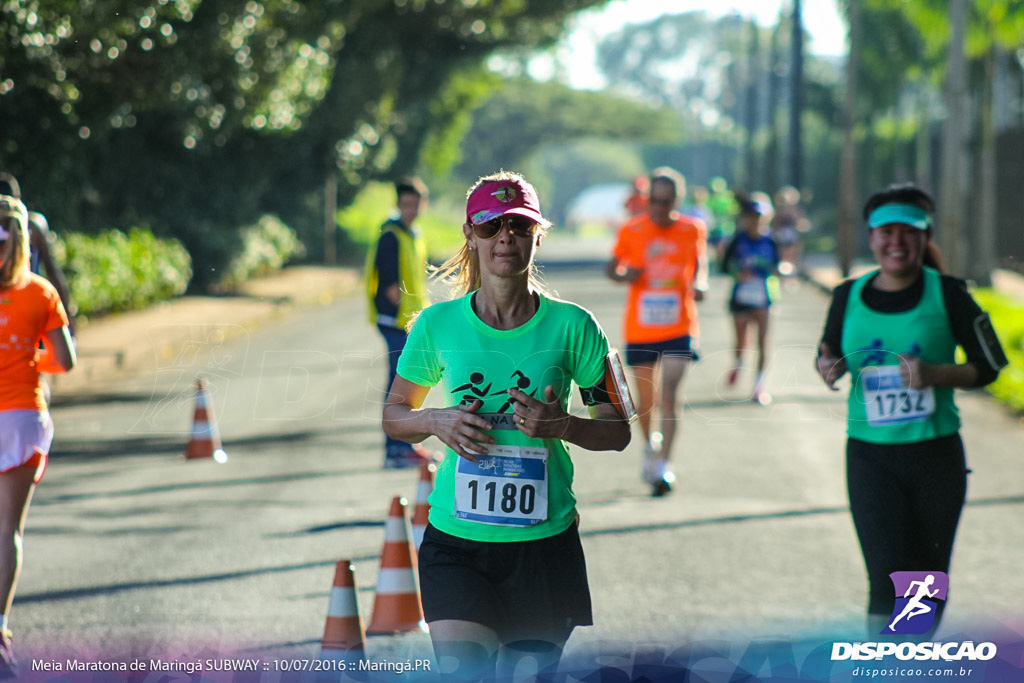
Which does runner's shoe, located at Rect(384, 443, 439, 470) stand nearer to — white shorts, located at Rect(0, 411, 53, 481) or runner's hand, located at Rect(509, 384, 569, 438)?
white shorts, located at Rect(0, 411, 53, 481)

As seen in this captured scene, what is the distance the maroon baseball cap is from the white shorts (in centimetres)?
219

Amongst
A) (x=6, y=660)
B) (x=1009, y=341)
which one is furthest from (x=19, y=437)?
(x=1009, y=341)

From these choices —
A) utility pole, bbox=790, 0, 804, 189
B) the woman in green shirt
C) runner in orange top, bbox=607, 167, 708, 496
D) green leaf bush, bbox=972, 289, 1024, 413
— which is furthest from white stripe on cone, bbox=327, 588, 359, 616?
utility pole, bbox=790, 0, 804, 189

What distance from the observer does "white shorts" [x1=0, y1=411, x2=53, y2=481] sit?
5176 mm

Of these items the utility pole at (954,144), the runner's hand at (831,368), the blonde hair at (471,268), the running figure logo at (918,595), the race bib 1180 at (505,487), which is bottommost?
the running figure logo at (918,595)

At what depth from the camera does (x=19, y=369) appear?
17.0 ft

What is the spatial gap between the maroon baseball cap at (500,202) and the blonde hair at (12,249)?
207 cm

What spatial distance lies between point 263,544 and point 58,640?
193 cm

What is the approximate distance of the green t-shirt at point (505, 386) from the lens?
12.3 feet

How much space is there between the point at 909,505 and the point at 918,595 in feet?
0.98

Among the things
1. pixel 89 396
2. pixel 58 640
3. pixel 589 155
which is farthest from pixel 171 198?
pixel 589 155

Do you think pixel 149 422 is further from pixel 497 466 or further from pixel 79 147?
pixel 79 147

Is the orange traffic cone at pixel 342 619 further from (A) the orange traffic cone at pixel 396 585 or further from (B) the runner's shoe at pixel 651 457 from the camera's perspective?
(B) the runner's shoe at pixel 651 457

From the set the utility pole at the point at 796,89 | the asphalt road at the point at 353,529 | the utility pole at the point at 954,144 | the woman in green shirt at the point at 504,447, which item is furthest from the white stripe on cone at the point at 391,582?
the utility pole at the point at 796,89
